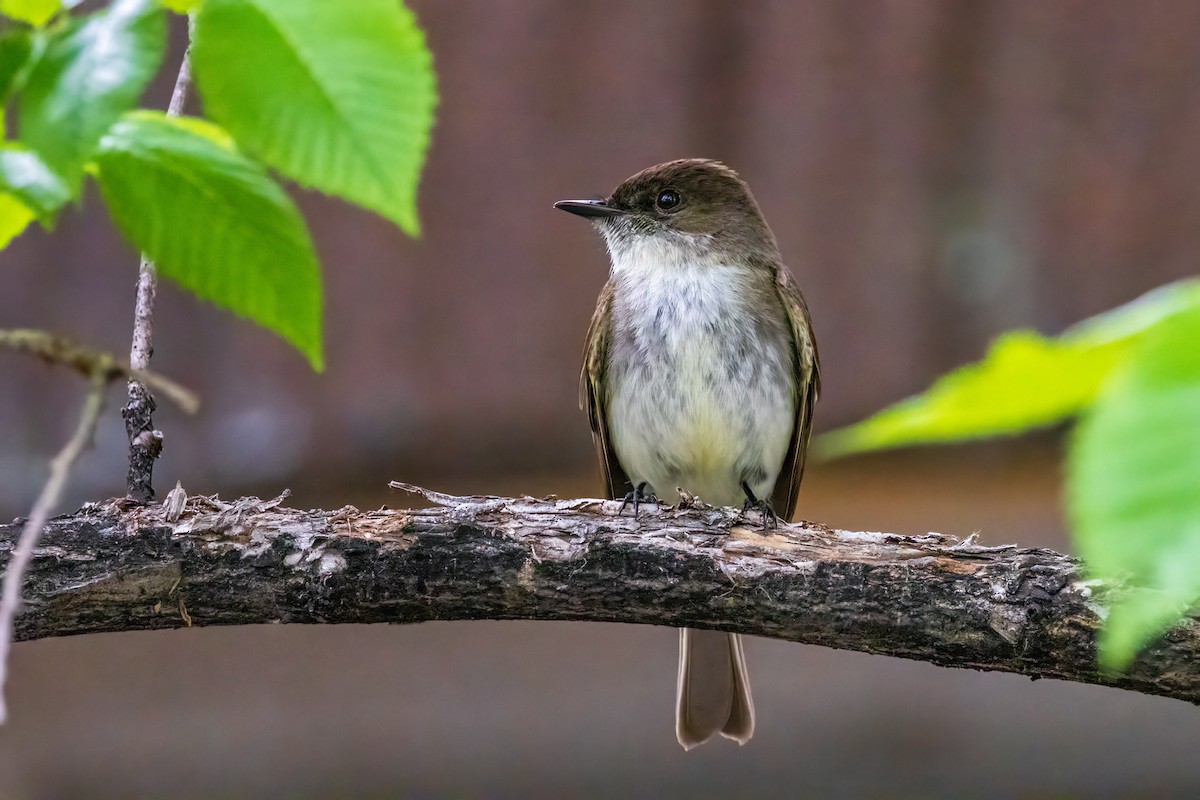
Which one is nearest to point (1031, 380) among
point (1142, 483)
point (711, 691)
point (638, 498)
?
point (1142, 483)

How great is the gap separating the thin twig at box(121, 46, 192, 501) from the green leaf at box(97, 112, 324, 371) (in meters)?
0.39

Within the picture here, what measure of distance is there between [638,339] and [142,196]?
7.69 feet

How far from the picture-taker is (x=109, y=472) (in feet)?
11.2

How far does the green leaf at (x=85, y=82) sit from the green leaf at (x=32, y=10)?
0.26 feet

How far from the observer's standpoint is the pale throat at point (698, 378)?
3.40 metres

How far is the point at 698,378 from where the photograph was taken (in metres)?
3.40

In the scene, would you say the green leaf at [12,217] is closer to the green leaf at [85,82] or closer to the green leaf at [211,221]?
the green leaf at [211,221]

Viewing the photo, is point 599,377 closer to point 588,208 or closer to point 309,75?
point 588,208

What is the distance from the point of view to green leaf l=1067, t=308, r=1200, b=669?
1.53 feet

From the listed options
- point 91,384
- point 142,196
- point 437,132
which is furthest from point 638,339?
point 91,384

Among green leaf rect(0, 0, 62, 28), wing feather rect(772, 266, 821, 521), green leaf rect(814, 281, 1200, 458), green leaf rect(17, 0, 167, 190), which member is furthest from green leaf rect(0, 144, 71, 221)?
wing feather rect(772, 266, 821, 521)

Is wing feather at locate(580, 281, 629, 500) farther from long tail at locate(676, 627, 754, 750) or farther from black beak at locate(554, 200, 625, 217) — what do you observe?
long tail at locate(676, 627, 754, 750)

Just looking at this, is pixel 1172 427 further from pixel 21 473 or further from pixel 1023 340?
pixel 21 473

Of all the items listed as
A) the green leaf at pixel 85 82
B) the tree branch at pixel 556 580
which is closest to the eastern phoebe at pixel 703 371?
the tree branch at pixel 556 580
